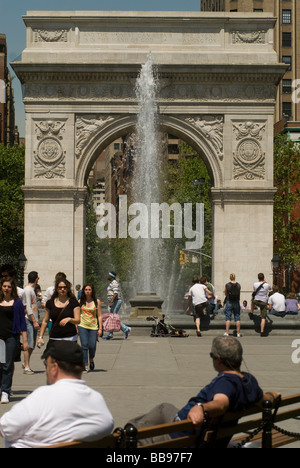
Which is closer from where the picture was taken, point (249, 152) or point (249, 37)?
point (249, 152)

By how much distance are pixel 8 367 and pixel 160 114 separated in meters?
25.1

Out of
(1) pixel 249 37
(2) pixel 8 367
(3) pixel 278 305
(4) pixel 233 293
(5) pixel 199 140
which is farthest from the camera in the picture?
(1) pixel 249 37

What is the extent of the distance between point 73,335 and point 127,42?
24288 millimetres

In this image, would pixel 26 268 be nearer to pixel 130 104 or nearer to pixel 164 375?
pixel 130 104

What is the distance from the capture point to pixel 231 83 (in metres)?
36.3

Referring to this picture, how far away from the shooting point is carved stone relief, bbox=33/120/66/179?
36.1m

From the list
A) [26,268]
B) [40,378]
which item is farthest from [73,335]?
[26,268]

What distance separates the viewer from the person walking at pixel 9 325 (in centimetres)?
1216

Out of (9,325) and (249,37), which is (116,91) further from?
(9,325)

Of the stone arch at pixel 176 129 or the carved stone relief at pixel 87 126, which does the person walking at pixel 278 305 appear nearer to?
the stone arch at pixel 176 129

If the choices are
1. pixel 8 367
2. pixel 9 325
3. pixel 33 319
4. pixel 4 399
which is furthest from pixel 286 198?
pixel 4 399

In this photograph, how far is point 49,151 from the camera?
119 feet

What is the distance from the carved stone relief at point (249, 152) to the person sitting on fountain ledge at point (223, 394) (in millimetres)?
29511

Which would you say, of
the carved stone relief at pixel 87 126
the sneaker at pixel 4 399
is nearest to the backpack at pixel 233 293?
the sneaker at pixel 4 399
